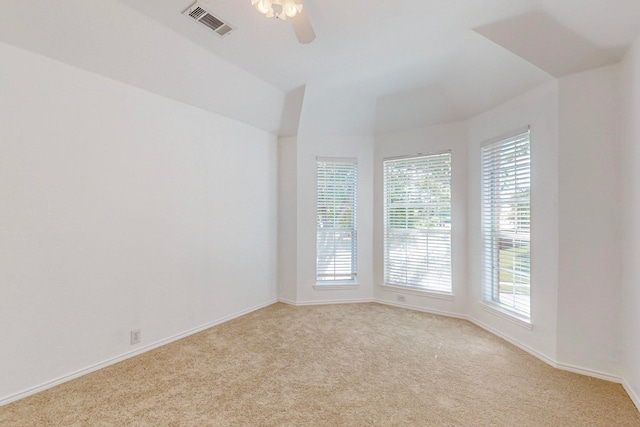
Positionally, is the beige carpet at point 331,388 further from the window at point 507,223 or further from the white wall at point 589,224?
the window at point 507,223

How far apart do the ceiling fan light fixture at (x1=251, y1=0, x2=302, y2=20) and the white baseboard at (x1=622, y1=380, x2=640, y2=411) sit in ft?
10.8

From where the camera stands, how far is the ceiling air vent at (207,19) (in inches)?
82.0

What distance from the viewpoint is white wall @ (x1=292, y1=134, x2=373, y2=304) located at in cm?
404

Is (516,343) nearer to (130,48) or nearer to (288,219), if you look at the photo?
(288,219)

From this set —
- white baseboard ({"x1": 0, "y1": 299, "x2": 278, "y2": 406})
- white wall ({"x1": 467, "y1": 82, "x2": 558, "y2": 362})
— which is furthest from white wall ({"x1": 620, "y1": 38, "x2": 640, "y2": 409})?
white baseboard ({"x1": 0, "y1": 299, "x2": 278, "y2": 406})

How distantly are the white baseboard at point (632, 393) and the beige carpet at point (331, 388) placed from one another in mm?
47

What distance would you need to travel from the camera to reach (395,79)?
3.15 m

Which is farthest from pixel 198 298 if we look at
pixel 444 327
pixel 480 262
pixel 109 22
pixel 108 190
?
pixel 480 262

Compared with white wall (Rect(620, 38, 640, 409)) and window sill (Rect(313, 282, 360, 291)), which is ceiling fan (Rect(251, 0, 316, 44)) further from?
window sill (Rect(313, 282, 360, 291))

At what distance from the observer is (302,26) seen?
5.56 ft

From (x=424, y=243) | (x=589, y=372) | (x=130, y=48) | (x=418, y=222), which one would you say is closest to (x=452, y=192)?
(x=418, y=222)

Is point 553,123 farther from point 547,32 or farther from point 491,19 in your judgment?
Answer: point 491,19

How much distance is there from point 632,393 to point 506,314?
100 cm

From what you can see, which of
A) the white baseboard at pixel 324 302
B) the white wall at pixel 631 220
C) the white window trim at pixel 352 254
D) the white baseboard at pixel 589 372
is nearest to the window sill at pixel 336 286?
the white window trim at pixel 352 254
